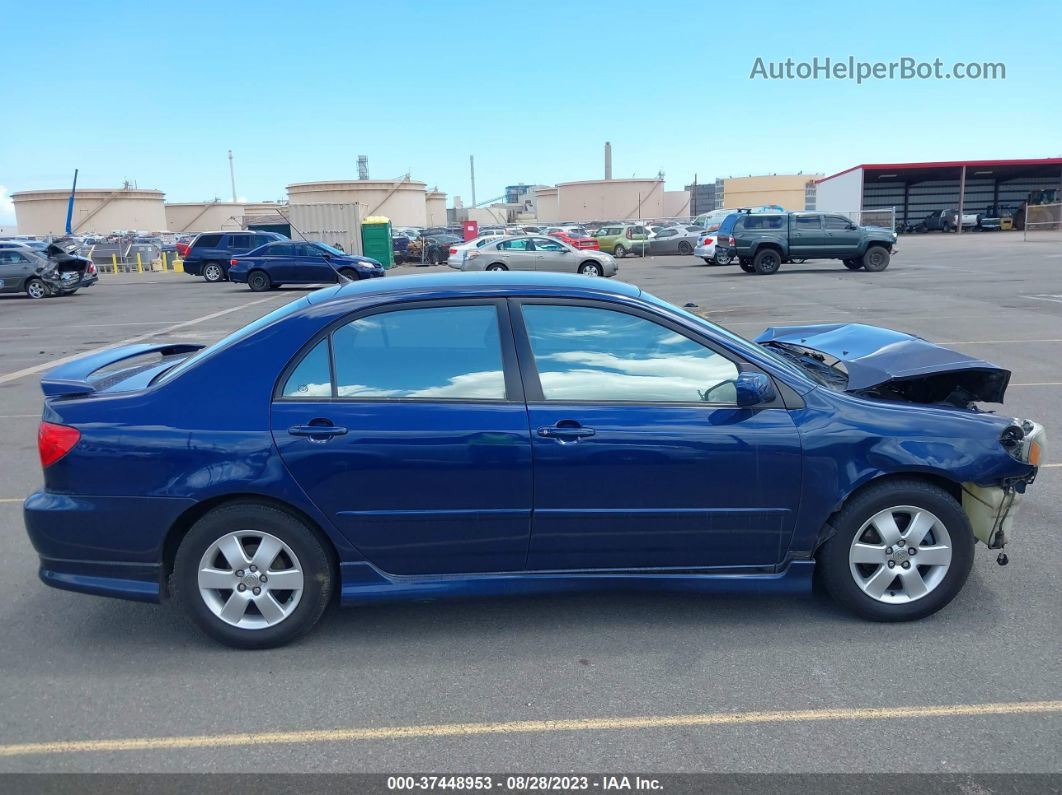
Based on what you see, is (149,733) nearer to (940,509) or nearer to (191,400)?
(191,400)

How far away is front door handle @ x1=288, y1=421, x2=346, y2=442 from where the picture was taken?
3.63 m

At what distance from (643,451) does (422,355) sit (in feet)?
3.45

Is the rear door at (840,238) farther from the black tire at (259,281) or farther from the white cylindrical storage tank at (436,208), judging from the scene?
the white cylindrical storage tank at (436,208)

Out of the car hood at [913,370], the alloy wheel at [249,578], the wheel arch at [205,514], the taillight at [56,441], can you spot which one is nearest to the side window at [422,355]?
the wheel arch at [205,514]

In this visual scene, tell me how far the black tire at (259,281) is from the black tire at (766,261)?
595 inches

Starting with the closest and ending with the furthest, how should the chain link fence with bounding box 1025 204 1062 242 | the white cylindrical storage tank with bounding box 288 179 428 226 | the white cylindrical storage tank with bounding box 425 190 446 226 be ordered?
the chain link fence with bounding box 1025 204 1062 242 → the white cylindrical storage tank with bounding box 288 179 428 226 → the white cylindrical storage tank with bounding box 425 190 446 226

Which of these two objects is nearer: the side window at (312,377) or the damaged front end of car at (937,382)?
the side window at (312,377)

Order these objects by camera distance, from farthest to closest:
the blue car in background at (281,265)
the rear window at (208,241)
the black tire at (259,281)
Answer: the rear window at (208,241)
the black tire at (259,281)
the blue car in background at (281,265)

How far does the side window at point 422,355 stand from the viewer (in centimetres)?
374

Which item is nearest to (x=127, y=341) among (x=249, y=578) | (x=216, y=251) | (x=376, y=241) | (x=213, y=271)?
(x=249, y=578)

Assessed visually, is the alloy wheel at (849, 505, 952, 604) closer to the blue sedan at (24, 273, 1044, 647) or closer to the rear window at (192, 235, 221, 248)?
the blue sedan at (24, 273, 1044, 647)

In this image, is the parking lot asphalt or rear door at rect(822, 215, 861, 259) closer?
the parking lot asphalt

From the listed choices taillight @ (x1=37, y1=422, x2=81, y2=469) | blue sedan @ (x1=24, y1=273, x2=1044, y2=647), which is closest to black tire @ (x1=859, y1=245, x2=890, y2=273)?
blue sedan @ (x1=24, y1=273, x2=1044, y2=647)

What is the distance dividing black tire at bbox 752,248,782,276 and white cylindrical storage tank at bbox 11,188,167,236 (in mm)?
80427
